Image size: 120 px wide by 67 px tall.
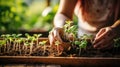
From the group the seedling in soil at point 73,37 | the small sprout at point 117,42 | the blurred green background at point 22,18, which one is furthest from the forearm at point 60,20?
the blurred green background at point 22,18

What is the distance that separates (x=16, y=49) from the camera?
1990 millimetres

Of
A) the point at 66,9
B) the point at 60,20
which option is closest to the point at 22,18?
the point at 66,9

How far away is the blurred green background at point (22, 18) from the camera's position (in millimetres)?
3871

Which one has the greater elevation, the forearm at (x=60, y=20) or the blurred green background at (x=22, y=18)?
the blurred green background at (x=22, y=18)

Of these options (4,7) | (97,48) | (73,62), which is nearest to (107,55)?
(97,48)

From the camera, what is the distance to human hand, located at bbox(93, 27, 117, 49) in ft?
6.25

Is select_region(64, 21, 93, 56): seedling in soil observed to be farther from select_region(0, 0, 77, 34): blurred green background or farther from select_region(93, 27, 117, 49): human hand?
select_region(0, 0, 77, 34): blurred green background

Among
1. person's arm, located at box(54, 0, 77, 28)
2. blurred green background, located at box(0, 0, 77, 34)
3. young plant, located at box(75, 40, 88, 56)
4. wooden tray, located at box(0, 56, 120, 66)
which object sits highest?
blurred green background, located at box(0, 0, 77, 34)

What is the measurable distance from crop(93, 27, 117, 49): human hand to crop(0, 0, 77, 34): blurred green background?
203 centimetres

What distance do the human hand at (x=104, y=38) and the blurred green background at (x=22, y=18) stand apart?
2.03m

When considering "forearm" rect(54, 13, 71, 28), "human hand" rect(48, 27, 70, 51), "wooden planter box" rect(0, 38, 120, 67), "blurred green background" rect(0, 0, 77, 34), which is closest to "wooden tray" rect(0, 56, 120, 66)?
"wooden planter box" rect(0, 38, 120, 67)

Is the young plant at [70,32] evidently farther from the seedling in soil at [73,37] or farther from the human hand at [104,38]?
the human hand at [104,38]

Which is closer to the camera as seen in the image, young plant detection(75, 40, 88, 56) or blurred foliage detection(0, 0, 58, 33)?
young plant detection(75, 40, 88, 56)

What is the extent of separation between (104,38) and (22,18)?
7.99 ft
